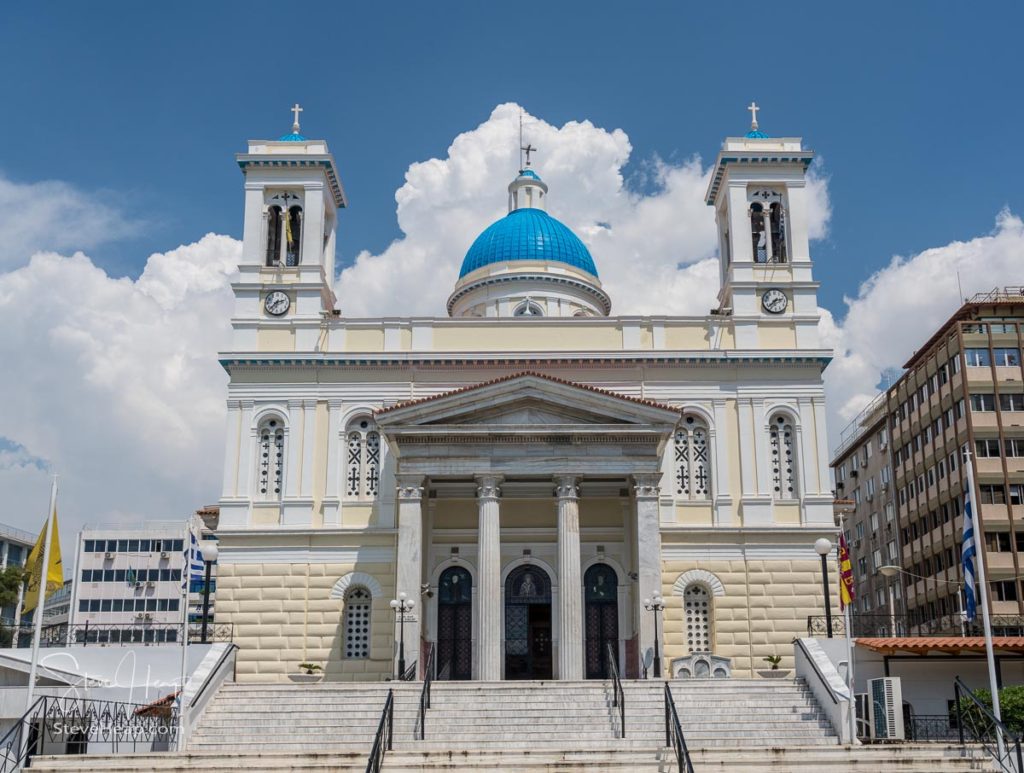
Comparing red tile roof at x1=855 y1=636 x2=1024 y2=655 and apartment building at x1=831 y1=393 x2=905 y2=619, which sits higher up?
apartment building at x1=831 y1=393 x2=905 y2=619

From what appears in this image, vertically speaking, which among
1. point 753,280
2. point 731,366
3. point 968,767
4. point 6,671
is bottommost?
point 968,767

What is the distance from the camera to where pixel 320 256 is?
40.8m

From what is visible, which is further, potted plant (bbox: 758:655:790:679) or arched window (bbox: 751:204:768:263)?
arched window (bbox: 751:204:768:263)

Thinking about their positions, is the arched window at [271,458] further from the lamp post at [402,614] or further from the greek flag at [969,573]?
the greek flag at [969,573]

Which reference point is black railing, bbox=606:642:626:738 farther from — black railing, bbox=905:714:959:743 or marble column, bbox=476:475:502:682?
black railing, bbox=905:714:959:743

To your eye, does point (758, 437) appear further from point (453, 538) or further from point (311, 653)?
point (311, 653)

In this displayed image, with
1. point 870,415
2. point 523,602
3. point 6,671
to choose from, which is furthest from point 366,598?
point 870,415

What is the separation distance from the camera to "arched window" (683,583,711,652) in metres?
36.9

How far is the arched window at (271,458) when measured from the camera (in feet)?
126

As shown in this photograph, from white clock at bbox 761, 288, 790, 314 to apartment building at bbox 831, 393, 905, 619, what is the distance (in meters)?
27.5

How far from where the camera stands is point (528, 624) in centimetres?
3731

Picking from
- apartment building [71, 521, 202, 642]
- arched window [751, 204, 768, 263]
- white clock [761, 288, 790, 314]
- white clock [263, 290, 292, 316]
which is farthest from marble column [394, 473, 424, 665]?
apartment building [71, 521, 202, 642]

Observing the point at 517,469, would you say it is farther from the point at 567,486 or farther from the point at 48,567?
the point at 48,567

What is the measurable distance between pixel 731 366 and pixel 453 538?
10473 millimetres
